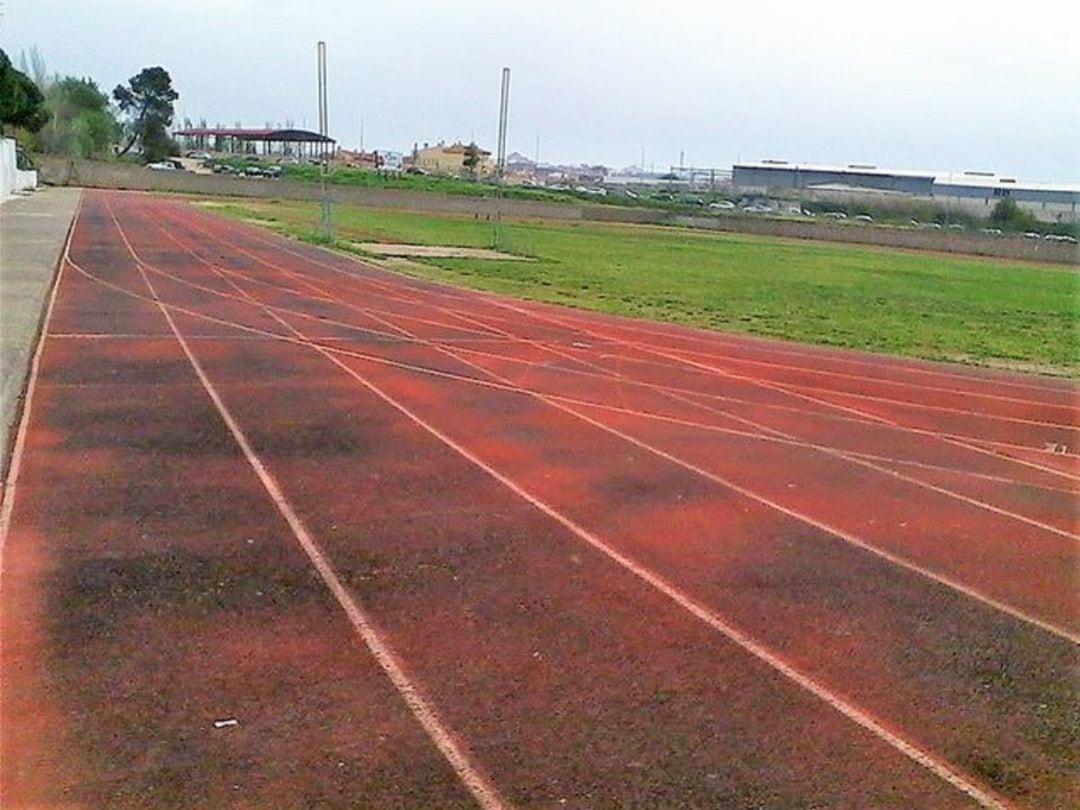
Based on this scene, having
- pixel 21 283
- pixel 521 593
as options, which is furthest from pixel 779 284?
pixel 521 593

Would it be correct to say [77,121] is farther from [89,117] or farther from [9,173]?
[9,173]

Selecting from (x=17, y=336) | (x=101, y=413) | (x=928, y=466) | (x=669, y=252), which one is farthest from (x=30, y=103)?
(x=928, y=466)

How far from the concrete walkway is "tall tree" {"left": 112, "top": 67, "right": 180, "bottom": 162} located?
60825 mm

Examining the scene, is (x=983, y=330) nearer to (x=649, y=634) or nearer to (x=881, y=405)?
(x=881, y=405)

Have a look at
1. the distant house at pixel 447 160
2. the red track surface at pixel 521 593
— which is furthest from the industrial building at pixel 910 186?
the red track surface at pixel 521 593

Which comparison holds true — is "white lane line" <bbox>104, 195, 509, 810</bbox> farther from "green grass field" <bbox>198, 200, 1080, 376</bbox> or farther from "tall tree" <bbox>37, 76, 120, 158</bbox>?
"tall tree" <bbox>37, 76, 120, 158</bbox>

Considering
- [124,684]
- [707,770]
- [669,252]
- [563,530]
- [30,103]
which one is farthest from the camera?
[30,103]

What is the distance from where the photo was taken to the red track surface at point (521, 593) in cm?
416

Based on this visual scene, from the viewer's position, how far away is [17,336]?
11922 millimetres

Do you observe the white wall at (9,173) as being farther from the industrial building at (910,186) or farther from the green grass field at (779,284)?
the industrial building at (910,186)

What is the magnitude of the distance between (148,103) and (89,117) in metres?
17.1

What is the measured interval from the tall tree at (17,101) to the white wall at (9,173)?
5.27 feet

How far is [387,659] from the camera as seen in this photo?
4.94m

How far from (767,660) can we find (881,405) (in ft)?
24.0
